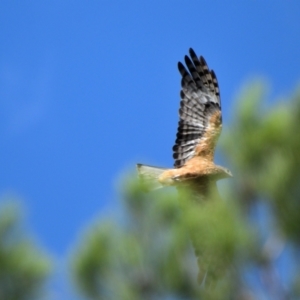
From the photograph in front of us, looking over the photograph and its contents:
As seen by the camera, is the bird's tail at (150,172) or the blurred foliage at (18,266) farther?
the bird's tail at (150,172)

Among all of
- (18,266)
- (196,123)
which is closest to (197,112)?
(196,123)

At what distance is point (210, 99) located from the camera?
6.07 metres

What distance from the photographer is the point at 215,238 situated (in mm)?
2961

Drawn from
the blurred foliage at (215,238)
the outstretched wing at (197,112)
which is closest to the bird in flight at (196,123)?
the outstretched wing at (197,112)

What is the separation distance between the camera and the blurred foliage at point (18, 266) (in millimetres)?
3223

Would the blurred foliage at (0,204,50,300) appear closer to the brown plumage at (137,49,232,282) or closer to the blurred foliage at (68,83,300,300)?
the blurred foliage at (68,83,300,300)

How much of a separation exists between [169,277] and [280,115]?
30.8 inches

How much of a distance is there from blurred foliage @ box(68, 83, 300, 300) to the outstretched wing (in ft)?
8.44

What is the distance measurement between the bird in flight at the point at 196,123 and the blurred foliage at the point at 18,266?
2.32m

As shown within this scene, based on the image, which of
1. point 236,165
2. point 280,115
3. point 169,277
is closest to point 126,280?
point 169,277

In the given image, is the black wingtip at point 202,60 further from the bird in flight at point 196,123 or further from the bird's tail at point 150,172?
the bird's tail at point 150,172

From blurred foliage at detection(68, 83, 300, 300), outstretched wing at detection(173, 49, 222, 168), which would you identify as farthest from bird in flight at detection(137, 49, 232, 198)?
blurred foliage at detection(68, 83, 300, 300)

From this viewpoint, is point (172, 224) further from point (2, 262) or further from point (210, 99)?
point (210, 99)

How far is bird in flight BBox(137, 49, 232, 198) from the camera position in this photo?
562 centimetres
